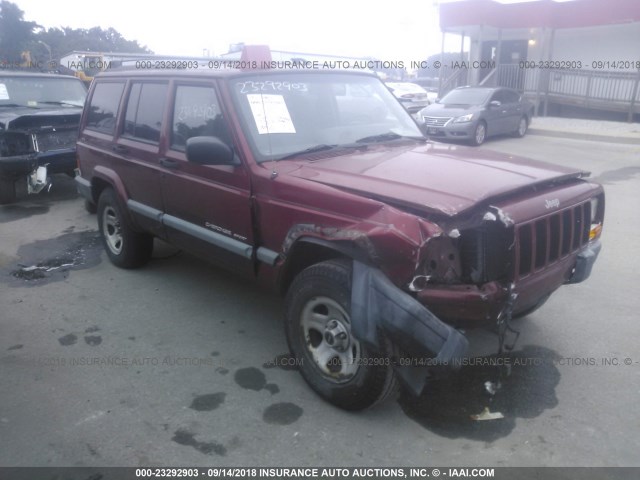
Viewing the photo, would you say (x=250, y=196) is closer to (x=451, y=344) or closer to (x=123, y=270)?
(x=451, y=344)

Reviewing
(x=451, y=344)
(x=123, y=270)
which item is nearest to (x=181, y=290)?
(x=123, y=270)

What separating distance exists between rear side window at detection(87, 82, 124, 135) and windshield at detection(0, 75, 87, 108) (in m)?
4.38

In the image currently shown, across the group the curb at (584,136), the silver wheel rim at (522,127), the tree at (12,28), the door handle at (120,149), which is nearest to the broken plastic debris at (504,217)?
the door handle at (120,149)

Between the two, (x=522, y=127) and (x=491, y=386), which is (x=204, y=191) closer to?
(x=491, y=386)

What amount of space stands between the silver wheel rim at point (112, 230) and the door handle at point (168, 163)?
1.34 meters

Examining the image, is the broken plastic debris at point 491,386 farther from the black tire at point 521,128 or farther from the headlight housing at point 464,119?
the black tire at point 521,128

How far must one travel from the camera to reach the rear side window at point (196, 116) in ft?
12.4

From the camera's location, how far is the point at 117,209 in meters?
5.12

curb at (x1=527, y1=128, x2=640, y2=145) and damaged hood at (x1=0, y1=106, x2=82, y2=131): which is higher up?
damaged hood at (x1=0, y1=106, x2=82, y2=131)

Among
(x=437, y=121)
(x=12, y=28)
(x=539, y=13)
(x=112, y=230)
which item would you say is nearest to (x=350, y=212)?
(x=112, y=230)

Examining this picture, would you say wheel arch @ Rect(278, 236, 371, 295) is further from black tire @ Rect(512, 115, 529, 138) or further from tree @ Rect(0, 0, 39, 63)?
tree @ Rect(0, 0, 39, 63)

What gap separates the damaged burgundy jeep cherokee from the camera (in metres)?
2.68

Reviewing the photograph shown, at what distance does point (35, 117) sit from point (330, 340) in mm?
6934

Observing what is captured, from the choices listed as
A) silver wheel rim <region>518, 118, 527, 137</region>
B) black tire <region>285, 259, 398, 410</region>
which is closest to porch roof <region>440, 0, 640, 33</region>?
silver wheel rim <region>518, 118, 527, 137</region>
